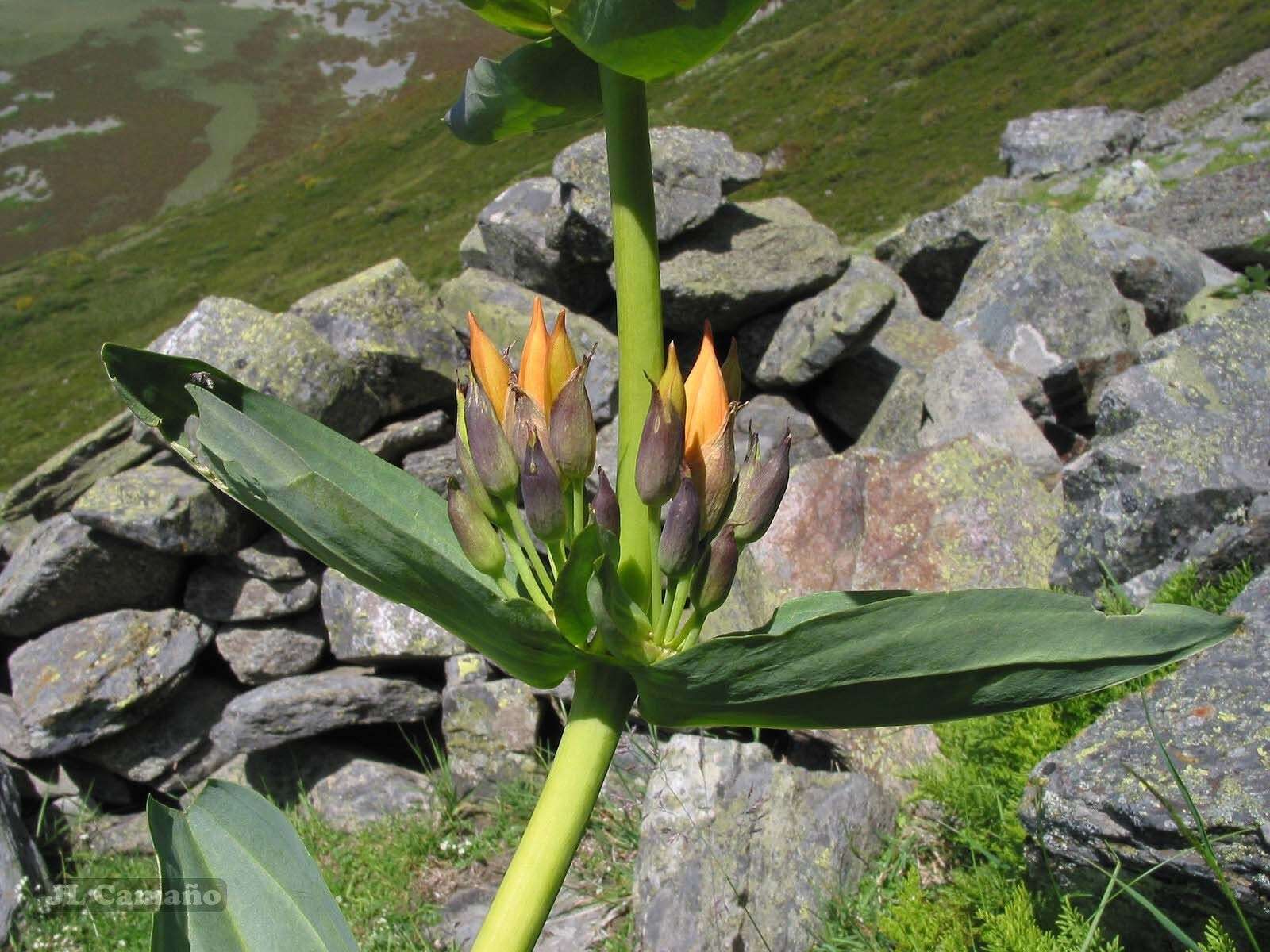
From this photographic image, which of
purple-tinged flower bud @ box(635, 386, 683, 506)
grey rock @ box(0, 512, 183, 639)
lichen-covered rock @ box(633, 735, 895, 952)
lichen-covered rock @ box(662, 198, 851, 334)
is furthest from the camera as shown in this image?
lichen-covered rock @ box(662, 198, 851, 334)

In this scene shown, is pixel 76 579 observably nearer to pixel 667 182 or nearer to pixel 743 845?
pixel 667 182

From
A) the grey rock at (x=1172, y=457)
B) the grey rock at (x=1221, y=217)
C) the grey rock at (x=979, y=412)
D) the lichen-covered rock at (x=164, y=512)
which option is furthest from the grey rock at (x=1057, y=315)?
the lichen-covered rock at (x=164, y=512)

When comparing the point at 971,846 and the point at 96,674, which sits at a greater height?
the point at 971,846

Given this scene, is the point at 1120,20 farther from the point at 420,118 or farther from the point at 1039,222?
the point at 420,118

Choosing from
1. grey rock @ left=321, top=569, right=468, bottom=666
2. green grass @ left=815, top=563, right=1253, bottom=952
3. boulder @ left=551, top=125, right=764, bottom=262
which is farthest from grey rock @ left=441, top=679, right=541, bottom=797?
boulder @ left=551, top=125, right=764, bottom=262

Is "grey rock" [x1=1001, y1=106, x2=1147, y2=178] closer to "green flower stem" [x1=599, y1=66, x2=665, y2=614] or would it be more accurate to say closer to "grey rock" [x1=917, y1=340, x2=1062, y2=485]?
"grey rock" [x1=917, y1=340, x2=1062, y2=485]

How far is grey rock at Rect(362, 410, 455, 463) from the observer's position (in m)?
7.28

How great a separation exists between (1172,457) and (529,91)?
4.05m

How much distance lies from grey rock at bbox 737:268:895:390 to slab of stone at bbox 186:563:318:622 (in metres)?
3.83

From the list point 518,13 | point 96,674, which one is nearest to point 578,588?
point 518,13

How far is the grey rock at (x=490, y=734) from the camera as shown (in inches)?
239

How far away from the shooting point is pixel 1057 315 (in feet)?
23.5

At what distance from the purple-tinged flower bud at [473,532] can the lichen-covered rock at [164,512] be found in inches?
253

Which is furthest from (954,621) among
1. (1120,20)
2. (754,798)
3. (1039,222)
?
(1120,20)
